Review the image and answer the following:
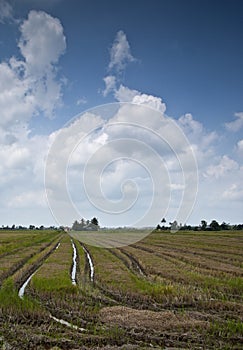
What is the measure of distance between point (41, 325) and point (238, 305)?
5610 millimetres

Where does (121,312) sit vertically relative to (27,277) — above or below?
below

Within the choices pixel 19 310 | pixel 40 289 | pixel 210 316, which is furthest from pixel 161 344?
pixel 40 289

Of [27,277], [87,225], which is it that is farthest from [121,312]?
[87,225]

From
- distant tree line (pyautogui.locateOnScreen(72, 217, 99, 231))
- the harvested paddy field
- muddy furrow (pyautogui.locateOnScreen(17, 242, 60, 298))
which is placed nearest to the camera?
the harvested paddy field

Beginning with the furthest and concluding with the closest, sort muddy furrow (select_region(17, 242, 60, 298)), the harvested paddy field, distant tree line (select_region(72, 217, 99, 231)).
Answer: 1. distant tree line (select_region(72, 217, 99, 231))
2. muddy furrow (select_region(17, 242, 60, 298))
3. the harvested paddy field

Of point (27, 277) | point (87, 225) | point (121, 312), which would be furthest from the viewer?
point (87, 225)

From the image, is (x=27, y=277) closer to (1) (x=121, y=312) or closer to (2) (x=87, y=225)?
(1) (x=121, y=312)

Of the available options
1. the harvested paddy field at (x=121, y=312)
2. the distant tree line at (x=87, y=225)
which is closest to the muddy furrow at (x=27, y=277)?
the harvested paddy field at (x=121, y=312)

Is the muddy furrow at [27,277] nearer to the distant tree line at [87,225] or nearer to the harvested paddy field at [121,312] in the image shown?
the harvested paddy field at [121,312]

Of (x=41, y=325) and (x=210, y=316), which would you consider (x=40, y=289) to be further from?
→ (x=210, y=316)

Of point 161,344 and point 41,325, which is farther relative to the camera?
point 41,325

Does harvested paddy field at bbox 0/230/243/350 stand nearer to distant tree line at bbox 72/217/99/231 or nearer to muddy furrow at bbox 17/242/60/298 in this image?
muddy furrow at bbox 17/242/60/298

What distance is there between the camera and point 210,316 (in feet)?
31.8

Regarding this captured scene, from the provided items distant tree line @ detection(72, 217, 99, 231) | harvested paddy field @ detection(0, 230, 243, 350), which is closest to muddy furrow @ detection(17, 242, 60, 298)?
harvested paddy field @ detection(0, 230, 243, 350)
